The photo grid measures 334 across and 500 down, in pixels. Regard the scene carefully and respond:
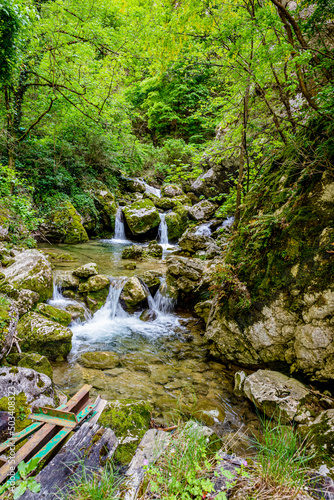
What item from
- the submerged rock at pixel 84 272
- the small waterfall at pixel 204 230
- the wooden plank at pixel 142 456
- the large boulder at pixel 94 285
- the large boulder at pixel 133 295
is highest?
the small waterfall at pixel 204 230

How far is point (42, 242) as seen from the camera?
10.8m

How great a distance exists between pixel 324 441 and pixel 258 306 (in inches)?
70.0

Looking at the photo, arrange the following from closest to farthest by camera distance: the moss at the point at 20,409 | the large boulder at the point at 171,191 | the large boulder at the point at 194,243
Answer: the moss at the point at 20,409
the large boulder at the point at 194,243
the large boulder at the point at 171,191

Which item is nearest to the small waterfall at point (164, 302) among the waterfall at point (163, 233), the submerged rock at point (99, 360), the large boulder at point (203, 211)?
the submerged rock at point (99, 360)

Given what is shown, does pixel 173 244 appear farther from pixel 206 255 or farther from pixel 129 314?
pixel 129 314

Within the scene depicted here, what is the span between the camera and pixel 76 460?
150 centimetres

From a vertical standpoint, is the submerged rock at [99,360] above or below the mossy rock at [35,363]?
below

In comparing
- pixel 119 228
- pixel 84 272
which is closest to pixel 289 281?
pixel 84 272

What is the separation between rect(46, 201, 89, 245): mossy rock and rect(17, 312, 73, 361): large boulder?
741 centimetres

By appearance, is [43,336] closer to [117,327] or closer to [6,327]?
[6,327]

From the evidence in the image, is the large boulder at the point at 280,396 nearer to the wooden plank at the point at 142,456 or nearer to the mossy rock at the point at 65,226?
the wooden plank at the point at 142,456

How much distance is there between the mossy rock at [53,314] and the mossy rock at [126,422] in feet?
11.2

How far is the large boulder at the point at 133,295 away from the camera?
6.81 m

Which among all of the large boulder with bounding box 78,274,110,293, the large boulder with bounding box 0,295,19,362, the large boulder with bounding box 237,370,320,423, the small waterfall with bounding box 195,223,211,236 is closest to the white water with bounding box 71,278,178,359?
the large boulder with bounding box 78,274,110,293
